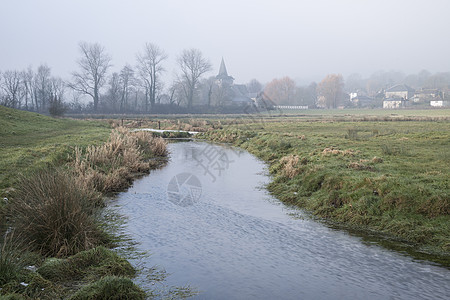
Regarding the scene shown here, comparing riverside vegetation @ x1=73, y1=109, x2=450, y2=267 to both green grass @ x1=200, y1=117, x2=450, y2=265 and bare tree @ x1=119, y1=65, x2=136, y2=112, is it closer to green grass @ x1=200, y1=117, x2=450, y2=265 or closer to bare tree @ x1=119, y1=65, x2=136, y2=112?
green grass @ x1=200, y1=117, x2=450, y2=265

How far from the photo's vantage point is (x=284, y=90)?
15025cm

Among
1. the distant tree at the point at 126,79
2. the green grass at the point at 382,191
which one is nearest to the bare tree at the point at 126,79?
the distant tree at the point at 126,79

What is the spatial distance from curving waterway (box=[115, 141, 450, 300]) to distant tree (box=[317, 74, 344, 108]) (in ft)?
481

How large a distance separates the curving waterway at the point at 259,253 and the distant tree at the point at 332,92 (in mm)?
146564

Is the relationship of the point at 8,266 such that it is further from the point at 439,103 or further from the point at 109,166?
the point at 439,103

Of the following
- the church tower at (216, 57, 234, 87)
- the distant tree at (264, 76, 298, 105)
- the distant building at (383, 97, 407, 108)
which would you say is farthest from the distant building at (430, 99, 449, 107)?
the church tower at (216, 57, 234, 87)

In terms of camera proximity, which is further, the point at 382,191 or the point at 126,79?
the point at 126,79

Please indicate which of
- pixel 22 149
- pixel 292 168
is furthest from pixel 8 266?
pixel 22 149

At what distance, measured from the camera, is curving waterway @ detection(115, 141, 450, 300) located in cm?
737

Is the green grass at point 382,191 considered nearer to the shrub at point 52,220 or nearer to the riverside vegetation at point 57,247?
the riverside vegetation at point 57,247

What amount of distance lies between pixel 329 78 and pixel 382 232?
157424mm

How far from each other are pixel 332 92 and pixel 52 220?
155415 mm

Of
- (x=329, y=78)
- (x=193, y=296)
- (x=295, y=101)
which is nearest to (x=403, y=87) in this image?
(x=329, y=78)

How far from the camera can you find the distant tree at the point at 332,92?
154500 millimetres
